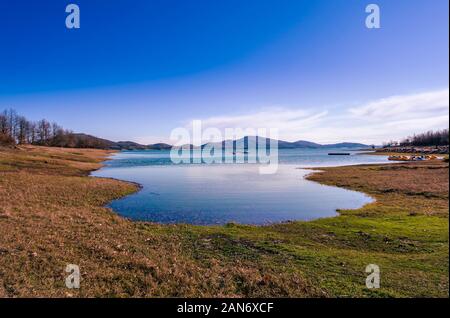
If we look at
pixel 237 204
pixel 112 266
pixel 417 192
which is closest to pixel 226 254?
pixel 112 266

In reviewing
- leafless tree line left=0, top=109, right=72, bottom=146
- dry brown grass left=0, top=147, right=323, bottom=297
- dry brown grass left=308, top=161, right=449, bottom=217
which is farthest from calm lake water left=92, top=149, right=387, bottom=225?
leafless tree line left=0, top=109, right=72, bottom=146

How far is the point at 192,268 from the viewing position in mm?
11289

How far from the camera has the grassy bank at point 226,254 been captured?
9234 mm

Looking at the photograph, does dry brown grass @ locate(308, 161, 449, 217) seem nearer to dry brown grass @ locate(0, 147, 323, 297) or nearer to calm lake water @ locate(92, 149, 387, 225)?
calm lake water @ locate(92, 149, 387, 225)

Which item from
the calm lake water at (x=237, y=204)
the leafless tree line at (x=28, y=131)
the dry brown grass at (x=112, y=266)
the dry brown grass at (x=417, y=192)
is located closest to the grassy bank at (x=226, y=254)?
the dry brown grass at (x=112, y=266)

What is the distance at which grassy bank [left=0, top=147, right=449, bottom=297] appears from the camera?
9.23 metres

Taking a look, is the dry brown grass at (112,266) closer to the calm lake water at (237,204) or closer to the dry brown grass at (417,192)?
the calm lake water at (237,204)

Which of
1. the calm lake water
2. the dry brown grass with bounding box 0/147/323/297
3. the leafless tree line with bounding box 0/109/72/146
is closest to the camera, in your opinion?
the dry brown grass with bounding box 0/147/323/297

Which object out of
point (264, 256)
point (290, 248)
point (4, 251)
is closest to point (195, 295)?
point (264, 256)

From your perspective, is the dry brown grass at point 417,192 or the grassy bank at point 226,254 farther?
the dry brown grass at point 417,192
